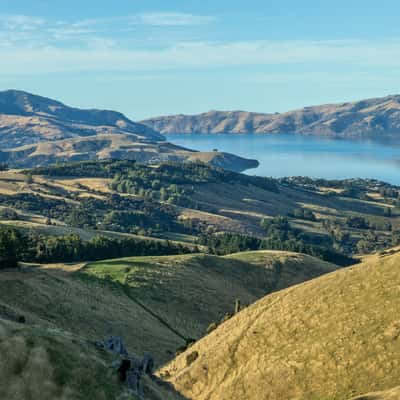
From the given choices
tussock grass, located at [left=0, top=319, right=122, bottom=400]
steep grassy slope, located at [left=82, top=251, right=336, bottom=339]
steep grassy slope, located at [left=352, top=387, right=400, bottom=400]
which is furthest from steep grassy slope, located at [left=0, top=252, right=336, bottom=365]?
steep grassy slope, located at [left=352, top=387, right=400, bottom=400]

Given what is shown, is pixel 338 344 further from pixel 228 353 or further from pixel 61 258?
→ pixel 61 258

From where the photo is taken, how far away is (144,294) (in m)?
115

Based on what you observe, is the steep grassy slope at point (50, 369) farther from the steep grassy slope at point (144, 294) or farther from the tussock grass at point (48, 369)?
the steep grassy slope at point (144, 294)

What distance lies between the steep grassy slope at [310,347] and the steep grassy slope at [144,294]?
16296mm

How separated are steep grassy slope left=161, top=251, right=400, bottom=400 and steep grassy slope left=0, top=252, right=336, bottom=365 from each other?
16.3m

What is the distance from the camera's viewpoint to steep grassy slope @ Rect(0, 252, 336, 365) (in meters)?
87.3

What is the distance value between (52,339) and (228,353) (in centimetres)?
2969

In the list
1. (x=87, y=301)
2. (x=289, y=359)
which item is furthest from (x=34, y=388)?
(x=87, y=301)

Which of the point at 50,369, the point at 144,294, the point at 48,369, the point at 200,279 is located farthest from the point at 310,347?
the point at 200,279

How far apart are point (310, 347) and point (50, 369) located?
32641mm

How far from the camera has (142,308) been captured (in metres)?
107

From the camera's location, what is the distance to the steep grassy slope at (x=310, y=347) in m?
57.2

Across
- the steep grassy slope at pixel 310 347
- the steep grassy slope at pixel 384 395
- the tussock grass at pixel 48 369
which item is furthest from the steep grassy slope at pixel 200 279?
the tussock grass at pixel 48 369

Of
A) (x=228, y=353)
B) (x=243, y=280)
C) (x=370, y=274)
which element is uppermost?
(x=370, y=274)
